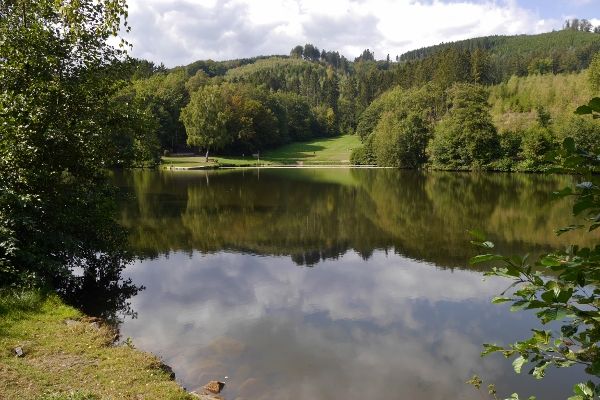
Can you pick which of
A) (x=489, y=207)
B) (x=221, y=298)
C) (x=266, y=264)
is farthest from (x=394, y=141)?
(x=221, y=298)

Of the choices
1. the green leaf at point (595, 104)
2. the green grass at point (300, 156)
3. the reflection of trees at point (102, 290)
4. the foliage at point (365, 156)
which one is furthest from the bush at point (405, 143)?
the green leaf at point (595, 104)

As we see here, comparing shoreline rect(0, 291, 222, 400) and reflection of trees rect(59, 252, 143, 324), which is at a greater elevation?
shoreline rect(0, 291, 222, 400)

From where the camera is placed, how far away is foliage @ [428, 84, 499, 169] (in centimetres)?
7981

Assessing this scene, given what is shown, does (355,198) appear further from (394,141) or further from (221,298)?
(394,141)

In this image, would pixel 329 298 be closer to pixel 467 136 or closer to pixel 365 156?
pixel 467 136

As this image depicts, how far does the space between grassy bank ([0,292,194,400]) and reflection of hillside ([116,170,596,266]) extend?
1197 centimetres

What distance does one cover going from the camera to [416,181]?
211 ft

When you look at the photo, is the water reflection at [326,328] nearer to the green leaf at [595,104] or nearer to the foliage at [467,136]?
the green leaf at [595,104]

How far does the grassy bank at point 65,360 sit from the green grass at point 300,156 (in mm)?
75974

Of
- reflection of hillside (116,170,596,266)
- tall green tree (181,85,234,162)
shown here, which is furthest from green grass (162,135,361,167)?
reflection of hillside (116,170,596,266)

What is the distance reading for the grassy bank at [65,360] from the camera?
8938 millimetres

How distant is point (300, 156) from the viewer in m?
116

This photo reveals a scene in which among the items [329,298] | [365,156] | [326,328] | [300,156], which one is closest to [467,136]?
[365,156]

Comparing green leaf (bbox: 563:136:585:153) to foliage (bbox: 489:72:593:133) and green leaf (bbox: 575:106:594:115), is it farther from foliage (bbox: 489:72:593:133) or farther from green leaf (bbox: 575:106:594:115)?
foliage (bbox: 489:72:593:133)
